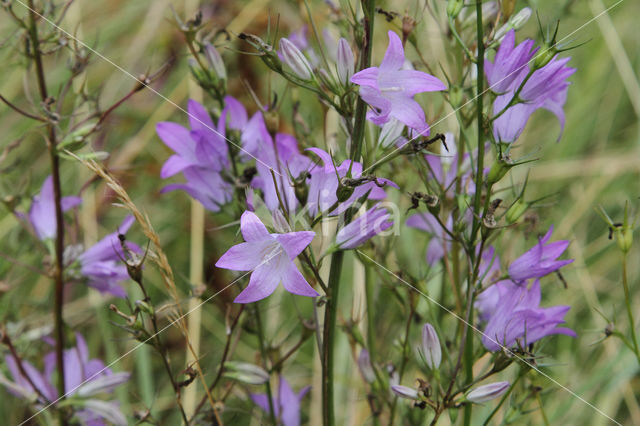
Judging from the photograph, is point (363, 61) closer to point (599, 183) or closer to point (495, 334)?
point (495, 334)

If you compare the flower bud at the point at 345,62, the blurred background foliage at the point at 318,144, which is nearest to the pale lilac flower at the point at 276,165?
the flower bud at the point at 345,62

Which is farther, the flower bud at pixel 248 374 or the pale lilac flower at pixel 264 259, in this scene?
the flower bud at pixel 248 374

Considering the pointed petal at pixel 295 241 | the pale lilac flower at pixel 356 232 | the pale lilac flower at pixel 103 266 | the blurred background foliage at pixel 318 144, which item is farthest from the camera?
the blurred background foliage at pixel 318 144

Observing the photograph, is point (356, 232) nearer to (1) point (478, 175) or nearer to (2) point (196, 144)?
(1) point (478, 175)

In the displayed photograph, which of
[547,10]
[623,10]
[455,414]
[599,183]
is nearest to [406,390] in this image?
[455,414]

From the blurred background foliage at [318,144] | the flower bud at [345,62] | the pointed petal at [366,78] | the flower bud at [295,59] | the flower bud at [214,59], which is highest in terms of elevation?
the flower bud at [214,59]

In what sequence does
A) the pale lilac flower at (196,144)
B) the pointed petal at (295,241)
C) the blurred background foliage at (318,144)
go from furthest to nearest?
the blurred background foliage at (318,144)
the pale lilac flower at (196,144)
the pointed petal at (295,241)

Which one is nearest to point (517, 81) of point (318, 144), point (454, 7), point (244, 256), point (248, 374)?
point (454, 7)

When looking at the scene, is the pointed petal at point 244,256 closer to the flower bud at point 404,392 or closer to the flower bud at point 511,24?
the flower bud at point 404,392
